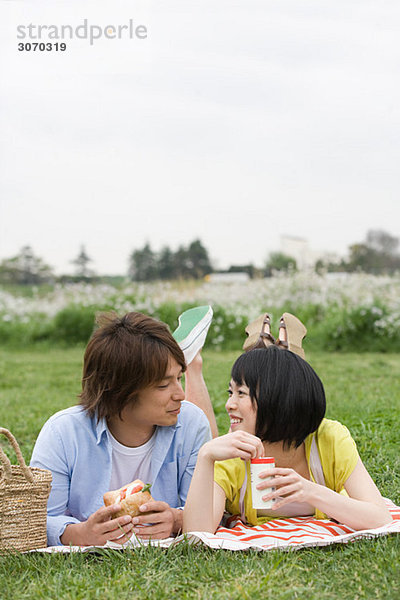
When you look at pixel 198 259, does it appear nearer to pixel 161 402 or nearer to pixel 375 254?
pixel 375 254

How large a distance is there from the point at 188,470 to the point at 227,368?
5338 millimetres

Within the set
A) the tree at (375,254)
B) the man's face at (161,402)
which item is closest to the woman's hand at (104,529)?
the man's face at (161,402)

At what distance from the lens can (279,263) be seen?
13.5m

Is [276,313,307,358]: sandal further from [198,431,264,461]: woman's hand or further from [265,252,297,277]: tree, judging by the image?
[265,252,297,277]: tree

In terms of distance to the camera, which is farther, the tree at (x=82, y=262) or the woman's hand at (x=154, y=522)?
the tree at (x=82, y=262)

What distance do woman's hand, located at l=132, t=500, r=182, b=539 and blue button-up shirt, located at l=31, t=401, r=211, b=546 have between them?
0.26 m

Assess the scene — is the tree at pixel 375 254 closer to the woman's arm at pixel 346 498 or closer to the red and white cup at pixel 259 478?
the woman's arm at pixel 346 498

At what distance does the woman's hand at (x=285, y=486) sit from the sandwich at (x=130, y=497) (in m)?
0.53

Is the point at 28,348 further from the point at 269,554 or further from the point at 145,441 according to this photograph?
the point at 269,554

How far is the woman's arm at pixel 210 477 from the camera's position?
2658 mm

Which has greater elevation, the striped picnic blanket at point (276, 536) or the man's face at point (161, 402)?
the man's face at point (161, 402)

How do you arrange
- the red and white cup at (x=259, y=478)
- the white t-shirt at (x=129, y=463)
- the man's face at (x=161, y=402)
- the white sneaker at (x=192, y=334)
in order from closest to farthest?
the red and white cup at (x=259, y=478) < the man's face at (x=161, y=402) < the white t-shirt at (x=129, y=463) < the white sneaker at (x=192, y=334)

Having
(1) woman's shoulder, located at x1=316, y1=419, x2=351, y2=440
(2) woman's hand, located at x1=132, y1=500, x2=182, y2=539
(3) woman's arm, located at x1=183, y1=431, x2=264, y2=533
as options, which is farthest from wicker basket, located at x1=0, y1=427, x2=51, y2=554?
(1) woman's shoulder, located at x1=316, y1=419, x2=351, y2=440

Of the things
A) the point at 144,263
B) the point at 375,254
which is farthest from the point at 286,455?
the point at 375,254
